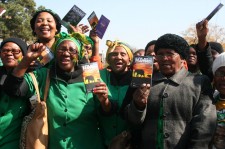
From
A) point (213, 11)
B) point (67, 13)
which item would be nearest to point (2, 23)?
point (67, 13)

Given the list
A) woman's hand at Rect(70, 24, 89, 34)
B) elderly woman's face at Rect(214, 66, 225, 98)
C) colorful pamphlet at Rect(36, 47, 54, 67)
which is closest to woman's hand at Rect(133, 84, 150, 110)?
elderly woman's face at Rect(214, 66, 225, 98)

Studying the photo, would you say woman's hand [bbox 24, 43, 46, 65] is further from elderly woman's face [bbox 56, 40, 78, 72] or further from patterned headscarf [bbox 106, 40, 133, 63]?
patterned headscarf [bbox 106, 40, 133, 63]

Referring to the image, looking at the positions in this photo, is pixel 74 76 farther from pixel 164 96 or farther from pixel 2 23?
pixel 2 23

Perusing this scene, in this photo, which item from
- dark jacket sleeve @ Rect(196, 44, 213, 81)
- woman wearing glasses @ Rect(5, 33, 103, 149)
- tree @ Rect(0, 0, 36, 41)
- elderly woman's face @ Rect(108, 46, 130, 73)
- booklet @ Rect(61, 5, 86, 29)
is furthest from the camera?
tree @ Rect(0, 0, 36, 41)

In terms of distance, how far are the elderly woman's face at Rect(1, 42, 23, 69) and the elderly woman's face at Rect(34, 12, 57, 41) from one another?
34.6 inches

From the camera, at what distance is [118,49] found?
4340mm

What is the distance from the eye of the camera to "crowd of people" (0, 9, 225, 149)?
326cm

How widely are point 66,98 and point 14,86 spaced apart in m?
0.59

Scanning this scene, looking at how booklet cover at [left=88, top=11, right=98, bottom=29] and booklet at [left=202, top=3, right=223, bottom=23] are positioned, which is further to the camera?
booklet cover at [left=88, top=11, right=98, bottom=29]

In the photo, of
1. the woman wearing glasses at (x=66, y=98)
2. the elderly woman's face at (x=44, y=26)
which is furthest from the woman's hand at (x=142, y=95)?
the elderly woman's face at (x=44, y=26)

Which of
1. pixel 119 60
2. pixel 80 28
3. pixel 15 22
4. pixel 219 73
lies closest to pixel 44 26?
pixel 80 28

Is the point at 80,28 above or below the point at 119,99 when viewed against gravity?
above

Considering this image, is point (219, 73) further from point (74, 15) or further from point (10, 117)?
point (74, 15)

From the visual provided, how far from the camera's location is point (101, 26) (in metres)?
5.56
